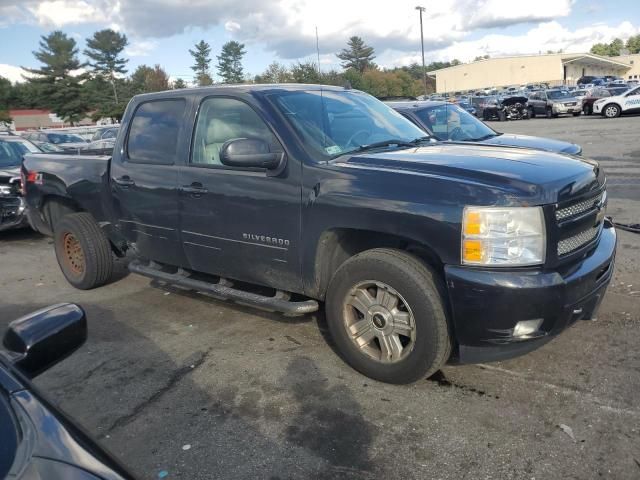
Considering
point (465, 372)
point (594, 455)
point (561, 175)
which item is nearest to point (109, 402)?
point (465, 372)

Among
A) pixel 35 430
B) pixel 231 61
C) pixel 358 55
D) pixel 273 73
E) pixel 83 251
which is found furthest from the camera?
pixel 358 55

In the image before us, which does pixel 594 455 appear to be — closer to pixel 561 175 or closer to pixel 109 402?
pixel 561 175

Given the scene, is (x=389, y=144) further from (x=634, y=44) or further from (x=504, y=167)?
(x=634, y=44)

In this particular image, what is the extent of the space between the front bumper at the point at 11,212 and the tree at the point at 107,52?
64.1 meters

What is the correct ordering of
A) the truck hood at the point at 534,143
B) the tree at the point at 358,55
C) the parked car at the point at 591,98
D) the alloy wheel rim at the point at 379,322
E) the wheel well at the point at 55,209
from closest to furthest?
the alloy wheel rim at the point at 379,322 → the wheel well at the point at 55,209 → the truck hood at the point at 534,143 → the parked car at the point at 591,98 → the tree at the point at 358,55

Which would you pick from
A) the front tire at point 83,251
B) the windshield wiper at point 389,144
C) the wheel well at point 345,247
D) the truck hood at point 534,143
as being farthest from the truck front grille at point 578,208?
the front tire at point 83,251

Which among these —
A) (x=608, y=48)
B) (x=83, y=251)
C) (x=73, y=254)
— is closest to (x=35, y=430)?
(x=83, y=251)

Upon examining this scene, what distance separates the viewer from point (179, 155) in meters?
4.60

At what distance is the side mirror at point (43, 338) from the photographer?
5.92 feet

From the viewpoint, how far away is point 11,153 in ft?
31.7

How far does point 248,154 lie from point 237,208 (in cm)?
51

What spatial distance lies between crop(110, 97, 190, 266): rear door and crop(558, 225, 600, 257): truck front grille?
9.50ft

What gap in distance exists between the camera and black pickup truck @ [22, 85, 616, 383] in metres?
3.08

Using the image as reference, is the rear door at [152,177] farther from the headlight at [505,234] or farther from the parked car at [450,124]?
the parked car at [450,124]
